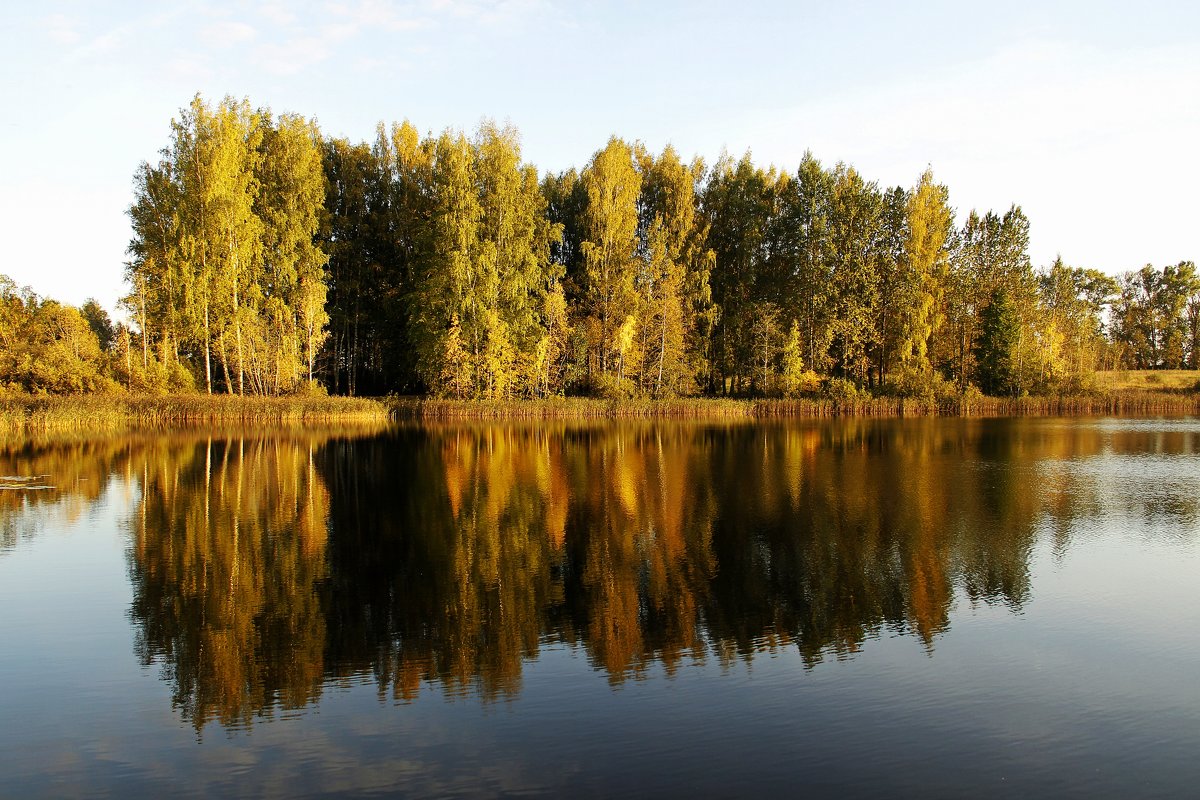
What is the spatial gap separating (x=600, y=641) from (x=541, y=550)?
4.35 m

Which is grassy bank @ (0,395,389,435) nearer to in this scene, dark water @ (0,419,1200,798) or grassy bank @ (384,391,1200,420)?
grassy bank @ (384,391,1200,420)

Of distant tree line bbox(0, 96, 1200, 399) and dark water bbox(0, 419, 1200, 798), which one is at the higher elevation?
distant tree line bbox(0, 96, 1200, 399)

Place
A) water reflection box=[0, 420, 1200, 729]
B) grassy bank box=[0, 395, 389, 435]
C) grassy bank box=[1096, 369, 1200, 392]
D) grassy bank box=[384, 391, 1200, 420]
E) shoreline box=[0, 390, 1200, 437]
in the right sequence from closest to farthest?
water reflection box=[0, 420, 1200, 729]
grassy bank box=[0, 395, 389, 435]
shoreline box=[0, 390, 1200, 437]
grassy bank box=[384, 391, 1200, 420]
grassy bank box=[1096, 369, 1200, 392]

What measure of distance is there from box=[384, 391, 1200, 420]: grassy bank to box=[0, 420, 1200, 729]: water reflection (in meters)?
18.0

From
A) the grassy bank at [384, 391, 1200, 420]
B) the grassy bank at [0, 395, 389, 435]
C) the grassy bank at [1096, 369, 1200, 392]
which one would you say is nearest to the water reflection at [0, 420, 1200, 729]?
the grassy bank at [0, 395, 389, 435]

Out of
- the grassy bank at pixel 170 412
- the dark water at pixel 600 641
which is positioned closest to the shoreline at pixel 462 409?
the grassy bank at pixel 170 412

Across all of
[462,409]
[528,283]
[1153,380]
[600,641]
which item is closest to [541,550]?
[600,641]

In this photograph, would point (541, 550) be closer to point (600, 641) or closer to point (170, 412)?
point (600, 641)

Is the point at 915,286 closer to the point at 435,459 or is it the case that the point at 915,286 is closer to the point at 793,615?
the point at 435,459

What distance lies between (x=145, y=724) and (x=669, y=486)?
1419cm

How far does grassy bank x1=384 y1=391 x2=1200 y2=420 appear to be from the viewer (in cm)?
4572

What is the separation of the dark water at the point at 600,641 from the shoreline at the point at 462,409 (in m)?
20.9

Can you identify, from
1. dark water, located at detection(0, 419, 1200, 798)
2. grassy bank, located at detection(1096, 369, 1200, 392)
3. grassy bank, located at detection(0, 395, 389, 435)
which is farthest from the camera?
grassy bank, located at detection(1096, 369, 1200, 392)

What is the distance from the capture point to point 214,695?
7.74m
